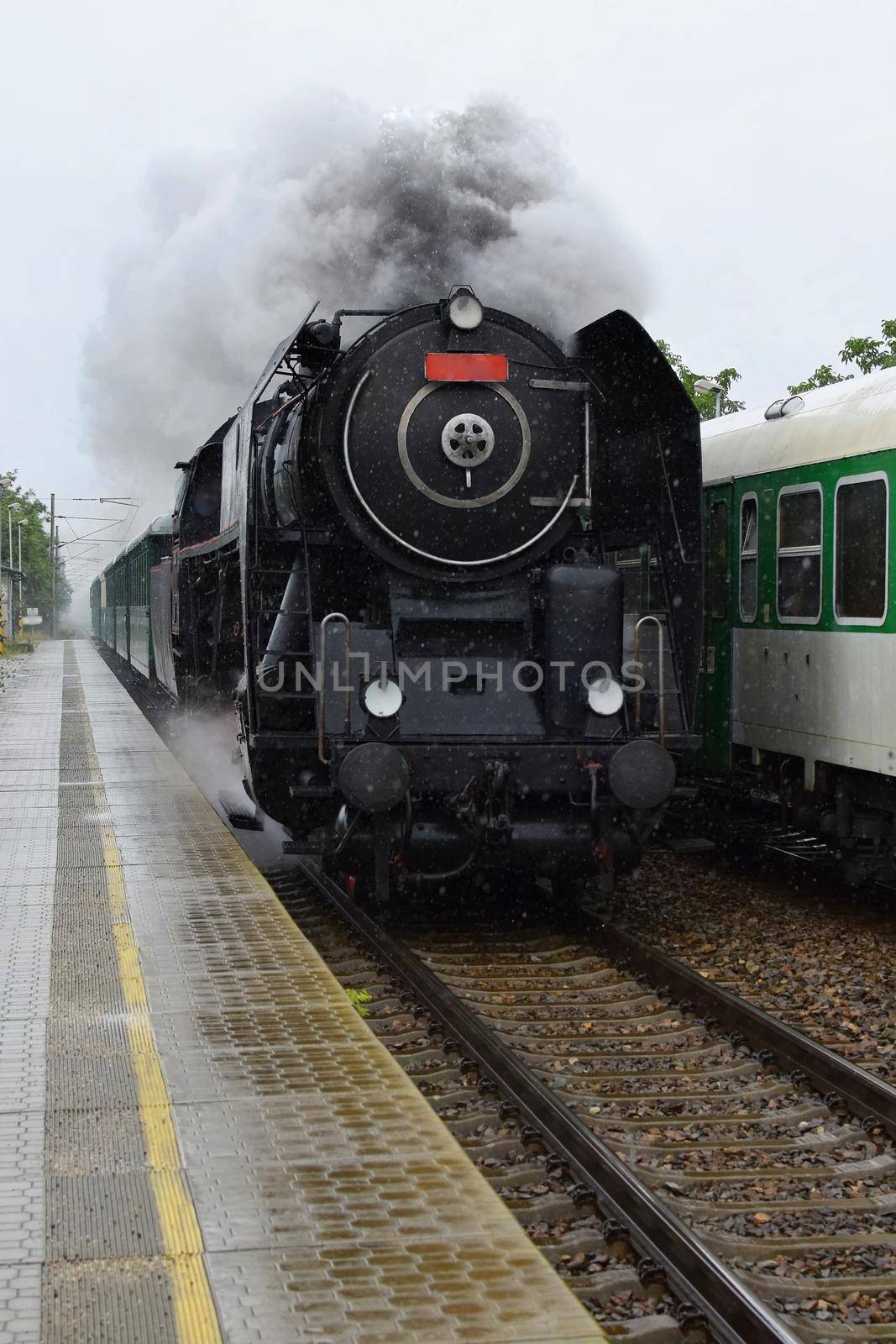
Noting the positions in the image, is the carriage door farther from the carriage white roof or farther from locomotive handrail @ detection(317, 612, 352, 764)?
locomotive handrail @ detection(317, 612, 352, 764)

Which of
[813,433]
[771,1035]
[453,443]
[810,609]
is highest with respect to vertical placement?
[813,433]

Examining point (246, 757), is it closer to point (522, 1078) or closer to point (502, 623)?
point (502, 623)

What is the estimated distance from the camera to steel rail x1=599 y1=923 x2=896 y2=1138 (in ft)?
16.8

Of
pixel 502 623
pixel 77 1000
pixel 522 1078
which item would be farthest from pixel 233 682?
pixel 522 1078

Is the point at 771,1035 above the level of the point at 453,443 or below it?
below

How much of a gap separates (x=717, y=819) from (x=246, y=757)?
15.2ft

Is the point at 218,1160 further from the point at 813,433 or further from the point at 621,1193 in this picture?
the point at 813,433

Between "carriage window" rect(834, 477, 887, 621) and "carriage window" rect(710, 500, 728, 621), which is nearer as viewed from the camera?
"carriage window" rect(834, 477, 887, 621)

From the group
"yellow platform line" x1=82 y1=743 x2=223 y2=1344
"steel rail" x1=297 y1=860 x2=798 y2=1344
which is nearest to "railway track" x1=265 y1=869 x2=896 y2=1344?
"steel rail" x1=297 y1=860 x2=798 y2=1344

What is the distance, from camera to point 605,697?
754 centimetres

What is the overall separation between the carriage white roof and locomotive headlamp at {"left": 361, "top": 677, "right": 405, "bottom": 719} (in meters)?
3.02

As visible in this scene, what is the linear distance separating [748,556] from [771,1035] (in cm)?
454

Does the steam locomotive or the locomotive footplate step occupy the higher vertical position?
the steam locomotive

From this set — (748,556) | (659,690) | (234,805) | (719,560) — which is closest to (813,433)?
(748,556)
